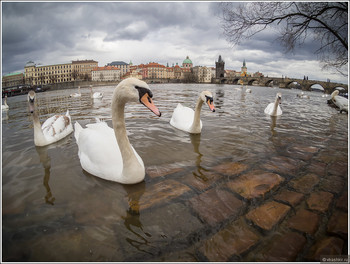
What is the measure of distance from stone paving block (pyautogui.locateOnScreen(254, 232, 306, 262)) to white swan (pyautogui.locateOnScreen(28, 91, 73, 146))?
14.6 ft

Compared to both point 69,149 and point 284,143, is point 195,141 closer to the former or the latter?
point 284,143

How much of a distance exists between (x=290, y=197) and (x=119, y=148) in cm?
209

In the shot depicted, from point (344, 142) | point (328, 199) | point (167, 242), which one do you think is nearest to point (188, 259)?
point (167, 242)

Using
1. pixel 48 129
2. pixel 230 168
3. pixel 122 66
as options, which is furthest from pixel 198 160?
pixel 122 66

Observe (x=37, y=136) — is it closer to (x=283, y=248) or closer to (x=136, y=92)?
(x=136, y=92)

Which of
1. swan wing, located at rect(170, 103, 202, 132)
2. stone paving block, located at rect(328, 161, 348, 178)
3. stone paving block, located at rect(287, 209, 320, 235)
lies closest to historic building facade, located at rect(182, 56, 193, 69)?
swan wing, located at rect(170, 103, 202, 132)

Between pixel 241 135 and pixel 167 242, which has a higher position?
pixel 241 135

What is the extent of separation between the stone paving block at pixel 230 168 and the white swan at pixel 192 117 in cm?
158

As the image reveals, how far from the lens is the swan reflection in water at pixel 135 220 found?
155 cm

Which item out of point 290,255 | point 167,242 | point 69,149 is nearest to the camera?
point 290,255

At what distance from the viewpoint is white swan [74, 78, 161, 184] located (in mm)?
2141

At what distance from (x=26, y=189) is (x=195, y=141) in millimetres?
3098

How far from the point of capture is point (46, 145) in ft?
13.6

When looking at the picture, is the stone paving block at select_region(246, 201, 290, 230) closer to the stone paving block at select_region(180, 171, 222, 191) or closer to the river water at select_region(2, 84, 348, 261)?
the river water at select_region(2, 84, 348, 261)
